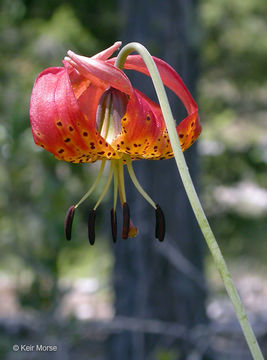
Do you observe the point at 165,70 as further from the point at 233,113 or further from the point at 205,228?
the point at 233,113

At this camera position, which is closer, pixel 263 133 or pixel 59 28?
pixel 59 28

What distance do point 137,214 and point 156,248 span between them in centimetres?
25

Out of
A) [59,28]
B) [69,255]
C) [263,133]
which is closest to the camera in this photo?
[59,28]

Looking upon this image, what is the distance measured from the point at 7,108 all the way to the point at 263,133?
4.53m

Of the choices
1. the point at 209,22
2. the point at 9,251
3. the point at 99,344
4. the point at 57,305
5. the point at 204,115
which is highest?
the point at 209,22

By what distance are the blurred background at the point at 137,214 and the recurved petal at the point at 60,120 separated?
1604 millimetres

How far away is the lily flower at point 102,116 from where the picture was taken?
37.4 inches

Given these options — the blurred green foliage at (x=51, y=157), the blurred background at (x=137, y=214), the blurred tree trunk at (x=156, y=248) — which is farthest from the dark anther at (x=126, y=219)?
the blurred tree trunk at (x=156, y=248)

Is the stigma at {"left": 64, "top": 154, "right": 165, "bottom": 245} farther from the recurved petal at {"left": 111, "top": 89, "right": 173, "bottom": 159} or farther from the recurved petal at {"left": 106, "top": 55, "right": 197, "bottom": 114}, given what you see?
the recurved petal at {"left": 106, "top": 55, "right": 197, "bottom": 114}

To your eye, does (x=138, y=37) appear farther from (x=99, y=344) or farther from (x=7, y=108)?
(x=99, y=344)

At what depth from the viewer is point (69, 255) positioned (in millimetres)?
5012

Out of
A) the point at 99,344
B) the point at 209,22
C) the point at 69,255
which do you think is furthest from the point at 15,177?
the point at 209,22

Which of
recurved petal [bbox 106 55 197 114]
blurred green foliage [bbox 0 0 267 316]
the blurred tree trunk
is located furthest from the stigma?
the blurred tree trunk

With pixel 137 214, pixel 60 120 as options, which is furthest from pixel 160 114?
pixel 137 214
